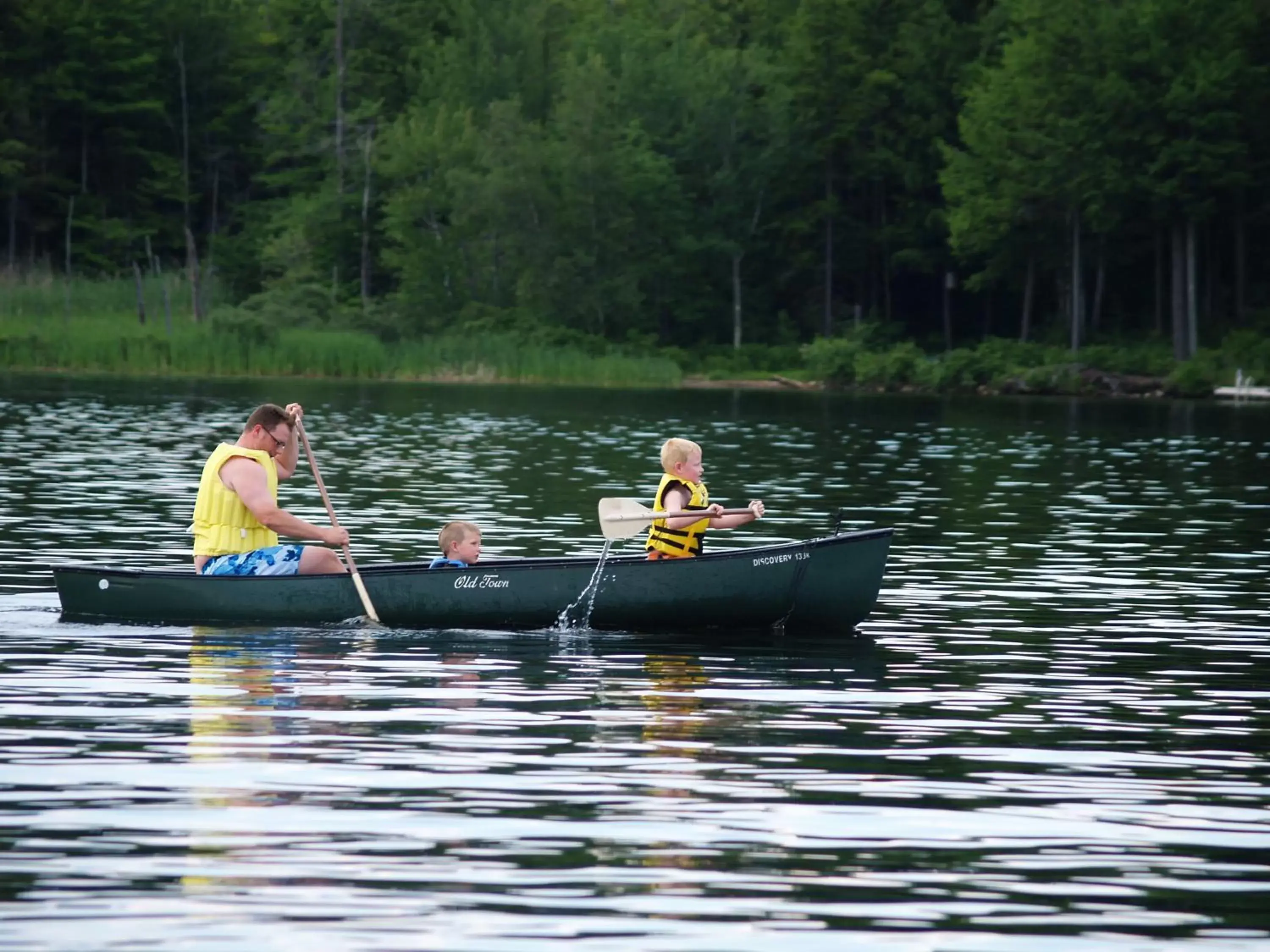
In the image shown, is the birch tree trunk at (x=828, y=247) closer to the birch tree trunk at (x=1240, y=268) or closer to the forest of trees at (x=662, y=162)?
the forest of trees at (x=662, y=162)

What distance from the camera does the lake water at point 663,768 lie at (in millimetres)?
7547

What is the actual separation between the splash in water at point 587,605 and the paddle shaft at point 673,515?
0.31 m

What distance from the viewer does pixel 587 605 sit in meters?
14.4

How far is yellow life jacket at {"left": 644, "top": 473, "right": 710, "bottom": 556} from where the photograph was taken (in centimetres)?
1476

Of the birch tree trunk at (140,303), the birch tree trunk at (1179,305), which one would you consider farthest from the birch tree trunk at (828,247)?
the birch tree trunk at (140,303)

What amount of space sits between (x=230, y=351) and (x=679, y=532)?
42.8 metres

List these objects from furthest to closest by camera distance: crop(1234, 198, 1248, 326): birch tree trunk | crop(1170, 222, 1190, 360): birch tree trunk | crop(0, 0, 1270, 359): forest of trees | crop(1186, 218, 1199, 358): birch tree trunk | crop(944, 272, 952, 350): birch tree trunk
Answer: crop(944, 272, 952, 350): birch tree trunk → crop(1234, 198, 1248, 326): birch tree trunk → crop(0, 0, 1270, 359): forest of trees → crop(1170, 222, 1190, 360): birch tree trunk → crop(1186, 218, 1199, 358): birch tree trunk

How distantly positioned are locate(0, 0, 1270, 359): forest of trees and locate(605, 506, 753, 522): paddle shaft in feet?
152

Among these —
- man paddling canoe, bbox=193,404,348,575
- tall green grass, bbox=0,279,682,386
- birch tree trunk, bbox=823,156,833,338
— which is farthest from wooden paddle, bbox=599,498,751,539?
birch tree trunk, bbox=823,156,833,338

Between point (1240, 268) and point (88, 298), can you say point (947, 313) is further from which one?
point (88, 298)

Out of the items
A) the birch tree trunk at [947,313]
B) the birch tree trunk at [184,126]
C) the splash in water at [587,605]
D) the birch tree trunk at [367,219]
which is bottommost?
the splash in water at [587,605]

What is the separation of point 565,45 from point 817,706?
72.7m

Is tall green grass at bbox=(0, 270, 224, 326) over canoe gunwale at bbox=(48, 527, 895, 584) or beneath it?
over

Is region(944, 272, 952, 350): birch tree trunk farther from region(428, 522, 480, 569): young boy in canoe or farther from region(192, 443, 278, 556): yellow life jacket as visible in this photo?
region(192, 443, 278, 556): yellow life jacket
